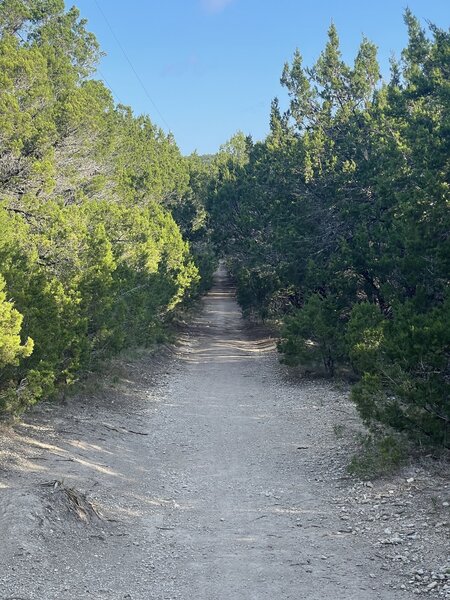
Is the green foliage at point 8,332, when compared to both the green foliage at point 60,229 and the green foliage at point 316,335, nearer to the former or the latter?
the green foliage at point 60,229

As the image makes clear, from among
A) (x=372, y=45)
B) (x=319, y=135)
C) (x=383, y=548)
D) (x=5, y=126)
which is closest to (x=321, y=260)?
(x=319, y=135)

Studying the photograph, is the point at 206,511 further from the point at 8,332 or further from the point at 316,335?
the point at 316,335

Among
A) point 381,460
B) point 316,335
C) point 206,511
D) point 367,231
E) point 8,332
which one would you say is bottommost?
point 206,511

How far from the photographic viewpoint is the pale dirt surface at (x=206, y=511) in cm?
566

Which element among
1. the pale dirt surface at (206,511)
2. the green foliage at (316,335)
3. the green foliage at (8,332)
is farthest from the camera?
the green foliage at (316,335)

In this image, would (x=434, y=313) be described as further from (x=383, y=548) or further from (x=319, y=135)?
(x=319, y=135)

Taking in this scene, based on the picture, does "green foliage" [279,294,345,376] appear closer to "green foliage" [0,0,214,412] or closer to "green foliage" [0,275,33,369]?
"green foliage" [0,0,214,412]

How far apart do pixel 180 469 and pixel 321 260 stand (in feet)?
43.6

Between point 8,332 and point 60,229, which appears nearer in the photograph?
point 8,332

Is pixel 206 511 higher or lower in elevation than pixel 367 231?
lower

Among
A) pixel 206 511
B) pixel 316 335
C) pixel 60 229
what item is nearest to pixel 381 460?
pixel 206 511

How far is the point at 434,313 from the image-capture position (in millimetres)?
8641

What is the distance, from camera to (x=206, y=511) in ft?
25.7

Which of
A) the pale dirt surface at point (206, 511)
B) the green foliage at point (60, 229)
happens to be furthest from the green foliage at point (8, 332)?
the pale dirt surface at point (206, 511)
